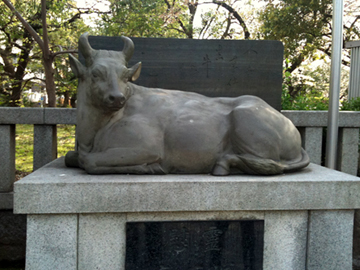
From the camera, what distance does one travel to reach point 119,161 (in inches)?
143

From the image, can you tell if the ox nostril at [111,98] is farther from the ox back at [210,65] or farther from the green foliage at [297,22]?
the green foliage at [297,22]

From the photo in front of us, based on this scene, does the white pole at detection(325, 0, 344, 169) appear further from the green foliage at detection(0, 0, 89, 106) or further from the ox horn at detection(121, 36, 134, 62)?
the green foliage at detection(0, 0, 89, 106)

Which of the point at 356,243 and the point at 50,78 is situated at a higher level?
the point at 50,78

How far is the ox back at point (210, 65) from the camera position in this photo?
5262 millimetres

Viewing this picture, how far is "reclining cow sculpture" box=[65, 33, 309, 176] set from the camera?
3.63 meters

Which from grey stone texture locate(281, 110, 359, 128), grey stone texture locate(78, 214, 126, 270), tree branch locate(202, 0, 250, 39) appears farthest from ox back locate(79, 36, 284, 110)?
tree branch locate(202, 0, 250, 39)

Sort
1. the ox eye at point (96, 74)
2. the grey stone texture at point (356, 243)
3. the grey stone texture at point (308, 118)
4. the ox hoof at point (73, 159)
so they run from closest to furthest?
1. the ox eye at point (96, 74)
2. the ox hoof at point (73, 159)
3. the grey stone texture at point (356, 243)
4. the grey stone texture at point (308, 118)

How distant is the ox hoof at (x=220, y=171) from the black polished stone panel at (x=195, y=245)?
0.50 m

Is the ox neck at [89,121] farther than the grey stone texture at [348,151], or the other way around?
the grey stone texture at [348,151]

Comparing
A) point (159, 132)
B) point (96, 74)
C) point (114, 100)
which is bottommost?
point (159, 132)

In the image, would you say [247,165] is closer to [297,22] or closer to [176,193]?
[176,193]

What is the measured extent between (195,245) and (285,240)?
928 mm

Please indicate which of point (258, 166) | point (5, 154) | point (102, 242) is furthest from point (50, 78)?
point (258, 166)

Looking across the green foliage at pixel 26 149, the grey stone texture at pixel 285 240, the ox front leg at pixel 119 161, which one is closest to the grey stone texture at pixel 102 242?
the ox front leg at pixel 119 161
